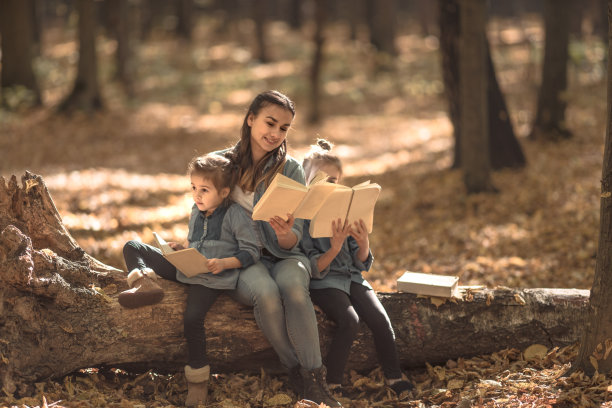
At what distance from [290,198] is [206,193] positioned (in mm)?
625

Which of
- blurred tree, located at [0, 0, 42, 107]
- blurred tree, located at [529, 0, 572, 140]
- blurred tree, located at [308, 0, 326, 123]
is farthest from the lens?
blurred tree, located at [0, 0, 42, 107]

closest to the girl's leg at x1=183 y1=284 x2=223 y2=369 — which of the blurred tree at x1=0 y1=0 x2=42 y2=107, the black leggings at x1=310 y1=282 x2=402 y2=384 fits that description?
the black leggings at x1=310 y1=282 x2=402 y2=384

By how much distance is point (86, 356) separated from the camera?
3.69 metres

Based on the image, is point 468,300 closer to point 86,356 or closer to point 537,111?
point 86,356

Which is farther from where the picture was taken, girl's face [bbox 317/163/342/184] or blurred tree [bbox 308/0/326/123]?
blurred tree [bbox 308/0/326/123]

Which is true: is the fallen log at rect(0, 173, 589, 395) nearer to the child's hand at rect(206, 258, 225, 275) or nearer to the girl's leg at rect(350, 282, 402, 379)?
the girl's leg at rect(350, 282, 402, 379)

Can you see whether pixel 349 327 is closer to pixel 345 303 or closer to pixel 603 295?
pixel 345 303

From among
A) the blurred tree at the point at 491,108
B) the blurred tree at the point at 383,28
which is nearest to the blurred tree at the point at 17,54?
the blurred tree at the point at 491,108

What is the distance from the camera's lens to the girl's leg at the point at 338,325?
12.7 feet

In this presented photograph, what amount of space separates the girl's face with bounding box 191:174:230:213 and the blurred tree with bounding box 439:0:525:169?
6.68 metres

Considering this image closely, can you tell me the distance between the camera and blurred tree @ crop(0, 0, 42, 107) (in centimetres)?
1612

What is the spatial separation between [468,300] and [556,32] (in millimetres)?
8438

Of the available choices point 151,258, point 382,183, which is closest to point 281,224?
point 151,258

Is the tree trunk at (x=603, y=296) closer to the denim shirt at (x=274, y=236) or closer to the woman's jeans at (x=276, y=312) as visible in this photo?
the woman's jeans at (x=276, y=312)
